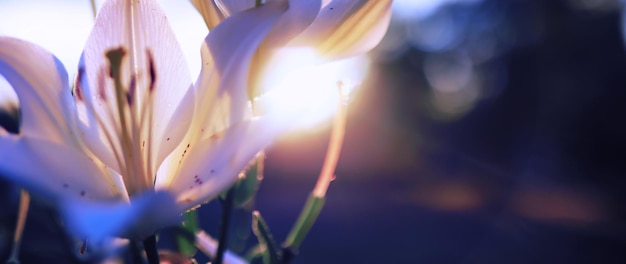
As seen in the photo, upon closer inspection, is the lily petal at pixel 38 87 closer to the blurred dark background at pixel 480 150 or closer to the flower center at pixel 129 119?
the flower center at pixel 129 119

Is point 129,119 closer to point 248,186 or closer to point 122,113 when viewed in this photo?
point 122,113

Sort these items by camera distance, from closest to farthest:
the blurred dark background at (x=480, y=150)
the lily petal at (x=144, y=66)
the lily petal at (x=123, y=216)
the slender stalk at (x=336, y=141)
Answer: the lily petal at (x=123, y=216) < the lily petal at (x=144, y=66) < the slender stalk at (x=336, y=141) < the blurred dark background at (x=480, y=150)

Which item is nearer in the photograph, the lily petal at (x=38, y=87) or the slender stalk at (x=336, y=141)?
the lily petal at (x=38, y=87)

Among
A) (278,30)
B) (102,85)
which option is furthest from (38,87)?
(278,30)

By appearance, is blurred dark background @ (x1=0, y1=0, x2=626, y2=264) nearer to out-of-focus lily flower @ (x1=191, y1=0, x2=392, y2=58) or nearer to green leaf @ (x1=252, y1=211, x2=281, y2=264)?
green leaf @ (x1=252, y1=211, x2=281, y2=264)

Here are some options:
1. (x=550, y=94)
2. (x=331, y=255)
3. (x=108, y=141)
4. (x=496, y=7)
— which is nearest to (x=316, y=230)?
(x=331, y=255)

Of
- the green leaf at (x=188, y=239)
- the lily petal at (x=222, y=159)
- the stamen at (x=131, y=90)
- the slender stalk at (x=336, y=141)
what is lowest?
the green leaf at (x=188, y=239)

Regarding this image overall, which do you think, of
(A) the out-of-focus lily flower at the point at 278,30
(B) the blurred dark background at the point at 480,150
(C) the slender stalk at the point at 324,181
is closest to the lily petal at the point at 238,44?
(A) the out-of-focus lily flower at the point at 278,30
